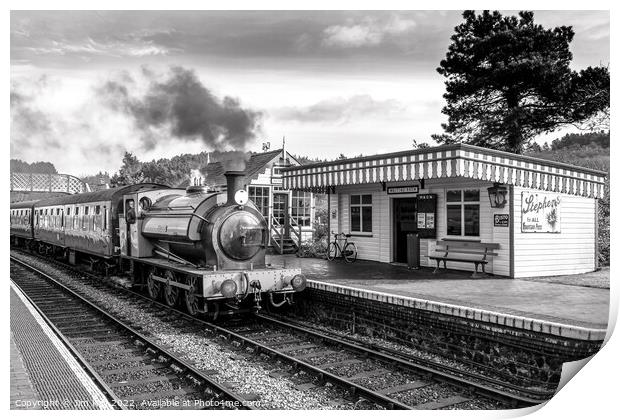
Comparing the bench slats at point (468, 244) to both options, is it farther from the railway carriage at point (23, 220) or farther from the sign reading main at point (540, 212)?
the railway carriage at point (23, 220)

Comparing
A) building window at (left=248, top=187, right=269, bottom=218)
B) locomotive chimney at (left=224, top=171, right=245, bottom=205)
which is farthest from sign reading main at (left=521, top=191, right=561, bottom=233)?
building window at (left=248, top=187, right=269, bottom=218)

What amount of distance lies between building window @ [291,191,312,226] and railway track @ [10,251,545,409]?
11.5 m

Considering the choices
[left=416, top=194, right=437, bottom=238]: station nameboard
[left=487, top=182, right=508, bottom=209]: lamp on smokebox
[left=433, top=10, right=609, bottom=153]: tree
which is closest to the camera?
[left=487, top=182, right=508, bottom=209]: lamp on smokebox

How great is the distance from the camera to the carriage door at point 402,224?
13297 millimetres

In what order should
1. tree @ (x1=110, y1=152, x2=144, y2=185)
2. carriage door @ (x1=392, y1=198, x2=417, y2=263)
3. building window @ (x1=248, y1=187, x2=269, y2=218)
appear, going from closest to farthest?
tree @ (x1=110, y1=152, x2=144, y2=185)
carriage door @ (x1=392, y1=198, x2=417, y2=263)
building window @ (x1=248, y1=187, x2=269, y2=218)

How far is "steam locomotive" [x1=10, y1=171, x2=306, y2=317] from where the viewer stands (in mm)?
8883

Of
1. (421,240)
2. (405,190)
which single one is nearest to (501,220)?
(421,240)

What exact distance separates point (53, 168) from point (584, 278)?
33.6ft

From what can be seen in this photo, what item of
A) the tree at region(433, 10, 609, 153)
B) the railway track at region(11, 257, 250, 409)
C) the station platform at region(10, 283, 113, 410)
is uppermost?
the tree at region(433, 10, 609, 153)

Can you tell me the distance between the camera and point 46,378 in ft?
18.2

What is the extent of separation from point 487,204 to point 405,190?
2.38 metres

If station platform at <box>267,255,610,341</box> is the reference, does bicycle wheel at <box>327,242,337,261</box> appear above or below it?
above

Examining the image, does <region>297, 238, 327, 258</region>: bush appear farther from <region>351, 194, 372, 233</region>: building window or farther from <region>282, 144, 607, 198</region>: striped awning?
<region>282, 144, 607, 198</region>: striped awning

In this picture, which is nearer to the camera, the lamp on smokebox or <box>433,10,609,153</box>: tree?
the lamp on smokebox
